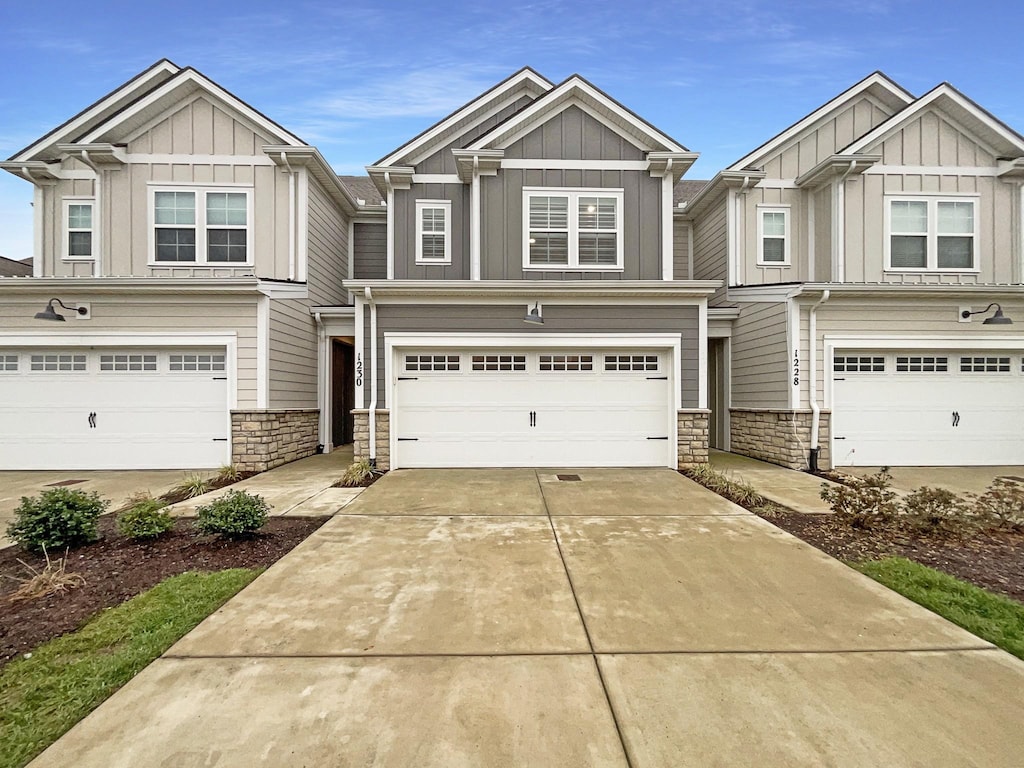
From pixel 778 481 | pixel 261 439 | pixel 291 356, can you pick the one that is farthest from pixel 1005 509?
pixel 291 356

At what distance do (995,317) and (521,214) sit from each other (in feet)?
27.6

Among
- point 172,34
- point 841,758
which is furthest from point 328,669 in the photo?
point 172,34

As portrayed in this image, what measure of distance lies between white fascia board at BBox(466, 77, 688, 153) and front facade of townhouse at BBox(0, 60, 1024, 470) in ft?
0.14

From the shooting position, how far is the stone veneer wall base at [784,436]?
8.52 meters

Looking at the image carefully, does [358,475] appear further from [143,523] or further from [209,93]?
[209,93]

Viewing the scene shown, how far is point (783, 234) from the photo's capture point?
1061 centimetres

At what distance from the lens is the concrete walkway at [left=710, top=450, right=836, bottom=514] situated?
20.1 feet

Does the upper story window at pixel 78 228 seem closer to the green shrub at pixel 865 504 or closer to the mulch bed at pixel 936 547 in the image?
the mulch bed at pixel 936 547

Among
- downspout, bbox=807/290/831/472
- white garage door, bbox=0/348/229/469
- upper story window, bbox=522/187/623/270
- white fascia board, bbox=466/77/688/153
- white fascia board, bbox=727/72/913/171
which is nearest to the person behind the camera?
white garage door, bbox=0/348/229/469

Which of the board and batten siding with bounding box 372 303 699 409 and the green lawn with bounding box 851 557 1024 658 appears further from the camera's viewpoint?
the board and batten siding with bounding box 372 303 699 409

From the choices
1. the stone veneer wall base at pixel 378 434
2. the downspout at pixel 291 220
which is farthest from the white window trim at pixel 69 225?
the stone veneer wall base at pixel 378 434

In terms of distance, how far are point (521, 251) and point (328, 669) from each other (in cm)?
800

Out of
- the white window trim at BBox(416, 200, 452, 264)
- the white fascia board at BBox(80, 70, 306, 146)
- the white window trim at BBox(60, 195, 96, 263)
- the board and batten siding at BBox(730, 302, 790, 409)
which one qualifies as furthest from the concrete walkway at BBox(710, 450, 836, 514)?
the white window trim at BBox(60, 195, 96, 263)

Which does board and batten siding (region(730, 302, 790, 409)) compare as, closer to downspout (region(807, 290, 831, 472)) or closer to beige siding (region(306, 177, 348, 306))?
downspout (region(807, 290, 831, 472))
